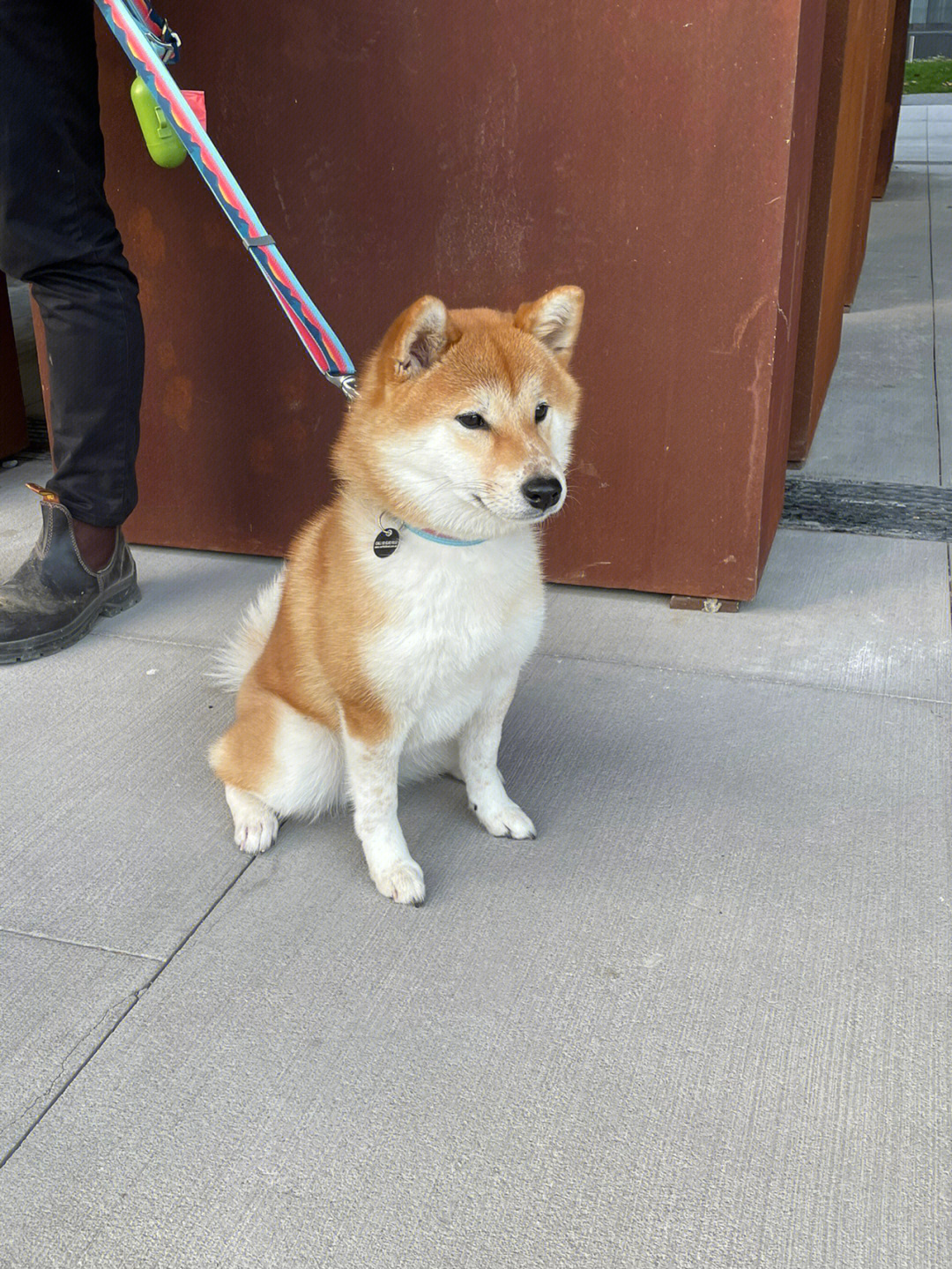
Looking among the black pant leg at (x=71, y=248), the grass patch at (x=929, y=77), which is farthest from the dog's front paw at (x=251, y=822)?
the grass patch at (x=929, y=77)

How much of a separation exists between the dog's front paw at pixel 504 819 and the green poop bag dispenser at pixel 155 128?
154 cm

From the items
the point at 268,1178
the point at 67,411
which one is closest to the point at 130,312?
the point at 67,411

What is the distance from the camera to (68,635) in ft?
10.1

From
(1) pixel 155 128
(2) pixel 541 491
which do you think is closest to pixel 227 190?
(1) pixel 155 128

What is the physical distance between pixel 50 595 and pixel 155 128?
3.98 ft

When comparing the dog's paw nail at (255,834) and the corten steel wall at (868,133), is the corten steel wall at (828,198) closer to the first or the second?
the corten steel wall at (868,133)

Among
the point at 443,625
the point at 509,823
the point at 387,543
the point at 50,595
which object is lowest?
the point at 509,823

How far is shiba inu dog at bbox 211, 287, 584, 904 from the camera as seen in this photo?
1947 millimetres

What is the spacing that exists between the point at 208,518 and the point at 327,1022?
2090mm

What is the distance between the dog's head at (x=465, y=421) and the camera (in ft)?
6.26

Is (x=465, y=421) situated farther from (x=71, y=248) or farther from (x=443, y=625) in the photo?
(x=71, y=248)

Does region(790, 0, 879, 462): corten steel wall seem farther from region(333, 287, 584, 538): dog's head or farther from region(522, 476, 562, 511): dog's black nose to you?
region(522, 476, 562, 511): dog's black nose

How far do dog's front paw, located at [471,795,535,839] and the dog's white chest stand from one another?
27 centimetres

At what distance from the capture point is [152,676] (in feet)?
9.70
